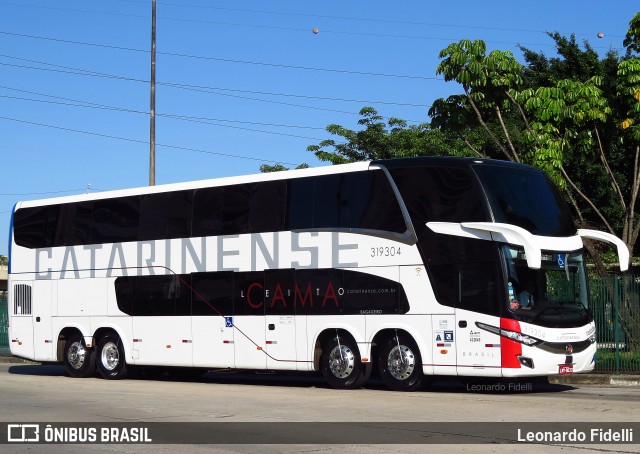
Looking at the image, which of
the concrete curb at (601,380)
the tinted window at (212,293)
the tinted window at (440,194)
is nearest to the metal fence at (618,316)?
the concrete curb at (601,380)

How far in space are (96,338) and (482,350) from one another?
1052 centimetres

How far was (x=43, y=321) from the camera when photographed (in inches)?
1038

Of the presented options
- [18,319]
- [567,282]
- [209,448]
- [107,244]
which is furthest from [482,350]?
[18,319]

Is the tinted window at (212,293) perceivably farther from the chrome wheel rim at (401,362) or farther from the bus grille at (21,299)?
the bus grille at (21,299)

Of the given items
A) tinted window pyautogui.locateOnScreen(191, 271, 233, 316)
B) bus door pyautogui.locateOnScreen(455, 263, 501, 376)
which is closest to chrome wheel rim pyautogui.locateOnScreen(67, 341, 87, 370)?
tinted window pyautogui.locateOnScreen(191, 271, 233, 316)

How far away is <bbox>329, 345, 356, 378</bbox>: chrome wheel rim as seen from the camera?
20.4 m

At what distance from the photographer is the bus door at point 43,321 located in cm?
2616

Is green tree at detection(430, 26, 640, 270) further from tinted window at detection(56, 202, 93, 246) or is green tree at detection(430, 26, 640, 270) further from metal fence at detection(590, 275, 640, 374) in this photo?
tinted window at detection(56, 202, 93, 246)

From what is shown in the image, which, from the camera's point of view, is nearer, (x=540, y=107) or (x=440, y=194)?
(x=440, y=194)

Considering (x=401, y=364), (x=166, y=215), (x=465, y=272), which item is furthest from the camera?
(x=166, y=215)

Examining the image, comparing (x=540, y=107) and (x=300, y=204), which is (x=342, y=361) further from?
(x=540, y=107)

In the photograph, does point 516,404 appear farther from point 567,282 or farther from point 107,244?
point 107,244

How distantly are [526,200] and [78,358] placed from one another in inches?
468

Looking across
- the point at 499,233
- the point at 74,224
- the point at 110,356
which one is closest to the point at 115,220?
the point at 74,224
